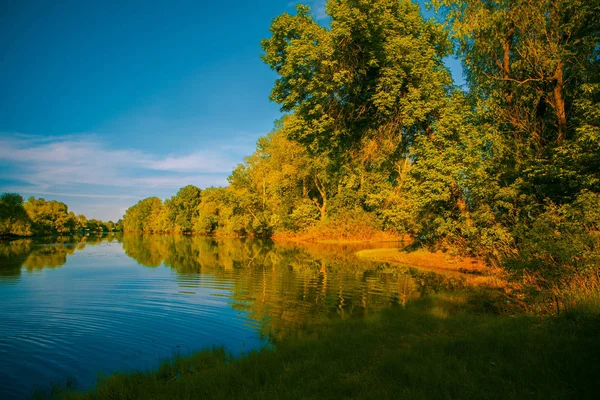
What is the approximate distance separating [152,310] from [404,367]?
10954 millimetres

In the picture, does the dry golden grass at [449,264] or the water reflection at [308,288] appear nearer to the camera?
the water reflection at [308,288]

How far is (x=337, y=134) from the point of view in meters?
23.0

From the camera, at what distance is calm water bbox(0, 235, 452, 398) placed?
27.5 ft

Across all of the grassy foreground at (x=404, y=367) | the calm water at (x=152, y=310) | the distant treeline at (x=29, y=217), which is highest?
the distant treeline at (x=29, y=217)

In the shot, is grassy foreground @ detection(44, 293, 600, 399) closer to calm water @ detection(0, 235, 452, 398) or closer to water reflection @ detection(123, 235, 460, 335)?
calm water @ detection(0, 235, 452, 398)

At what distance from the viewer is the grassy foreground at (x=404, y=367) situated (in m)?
5.17

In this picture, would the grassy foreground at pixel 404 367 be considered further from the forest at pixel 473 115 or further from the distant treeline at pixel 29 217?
the distant treeline at pixel 29 217

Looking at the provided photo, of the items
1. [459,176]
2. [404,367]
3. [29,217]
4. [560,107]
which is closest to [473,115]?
[459,176]

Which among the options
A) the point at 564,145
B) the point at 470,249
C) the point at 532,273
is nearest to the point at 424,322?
the point at 532,273

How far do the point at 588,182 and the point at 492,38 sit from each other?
392 inches

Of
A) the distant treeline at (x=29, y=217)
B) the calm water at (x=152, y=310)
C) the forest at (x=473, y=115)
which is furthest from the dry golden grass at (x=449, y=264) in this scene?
the distant treeline at (x=29, y=217)

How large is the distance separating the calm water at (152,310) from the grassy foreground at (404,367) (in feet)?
5.31

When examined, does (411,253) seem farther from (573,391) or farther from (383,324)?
(573,391)

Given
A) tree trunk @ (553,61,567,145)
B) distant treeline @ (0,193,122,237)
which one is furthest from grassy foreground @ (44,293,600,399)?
distant treeline @ (0,193,122,237)
